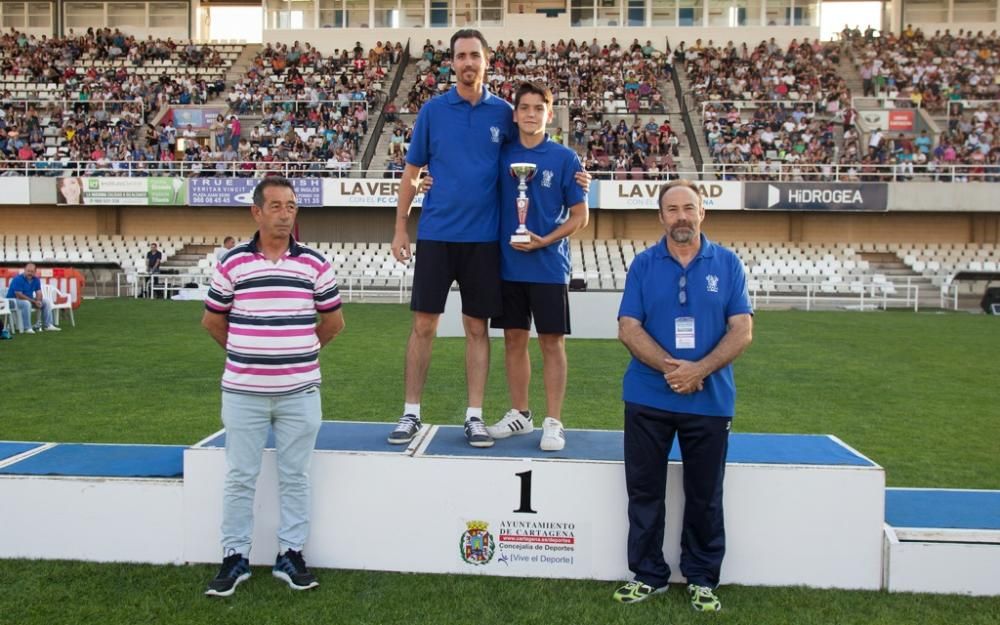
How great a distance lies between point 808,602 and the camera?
149 inches

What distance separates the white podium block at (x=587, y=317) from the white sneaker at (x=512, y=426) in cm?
994

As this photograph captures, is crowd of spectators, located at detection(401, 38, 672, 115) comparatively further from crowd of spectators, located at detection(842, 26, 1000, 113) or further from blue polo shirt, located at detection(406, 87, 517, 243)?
blue polo shirt, located at detection(406, 87, 517, 243)

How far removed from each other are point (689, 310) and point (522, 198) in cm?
104

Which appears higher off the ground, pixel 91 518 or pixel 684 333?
pixel 684 333

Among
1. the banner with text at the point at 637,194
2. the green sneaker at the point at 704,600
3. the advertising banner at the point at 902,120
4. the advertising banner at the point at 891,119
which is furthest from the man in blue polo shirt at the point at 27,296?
the advertising banner at the point at 902,120

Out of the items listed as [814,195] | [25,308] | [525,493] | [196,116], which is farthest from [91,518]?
[196,116]

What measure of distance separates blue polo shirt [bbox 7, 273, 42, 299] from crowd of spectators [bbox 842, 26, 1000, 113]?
2885cm

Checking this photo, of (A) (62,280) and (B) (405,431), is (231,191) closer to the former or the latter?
(A) (62,280)

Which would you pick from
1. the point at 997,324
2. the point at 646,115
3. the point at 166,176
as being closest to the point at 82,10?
the point at 166,176

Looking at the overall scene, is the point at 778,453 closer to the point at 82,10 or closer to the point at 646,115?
the point at 646,115

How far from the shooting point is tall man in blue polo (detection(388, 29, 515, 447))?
4.48 metres

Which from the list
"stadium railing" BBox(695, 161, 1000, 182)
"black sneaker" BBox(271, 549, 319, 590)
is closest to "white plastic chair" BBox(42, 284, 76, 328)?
"black sneaker" BBox(271, 549, 319, 590)

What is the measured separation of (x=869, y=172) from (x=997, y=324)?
35.8 feet

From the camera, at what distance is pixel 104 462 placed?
15.0ft
